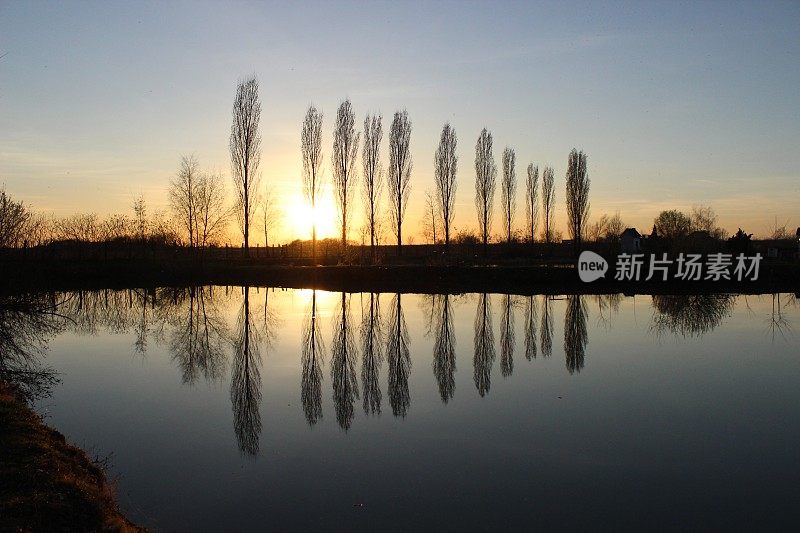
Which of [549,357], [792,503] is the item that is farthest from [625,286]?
[792,503]

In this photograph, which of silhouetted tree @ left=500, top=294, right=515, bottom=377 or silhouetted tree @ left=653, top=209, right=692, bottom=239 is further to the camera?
silhouetted tree @ left=653, top=209, right=692, bottom=239

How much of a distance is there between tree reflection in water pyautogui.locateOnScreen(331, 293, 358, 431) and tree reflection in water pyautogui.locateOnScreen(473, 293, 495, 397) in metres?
2.05

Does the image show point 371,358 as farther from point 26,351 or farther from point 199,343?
point 26,351

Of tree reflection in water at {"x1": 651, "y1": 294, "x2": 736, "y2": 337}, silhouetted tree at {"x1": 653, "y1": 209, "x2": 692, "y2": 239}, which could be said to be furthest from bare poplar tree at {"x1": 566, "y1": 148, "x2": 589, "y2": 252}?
tree reflection in water at {"x1": 651, "y1": 294, "x2": 736, "y2": 337}

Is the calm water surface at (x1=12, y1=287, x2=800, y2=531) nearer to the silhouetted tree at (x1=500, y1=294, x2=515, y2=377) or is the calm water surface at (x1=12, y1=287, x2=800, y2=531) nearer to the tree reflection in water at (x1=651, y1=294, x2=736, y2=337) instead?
the silhouetted tree at (x1=500, y1=294, x2=515, y2=377)

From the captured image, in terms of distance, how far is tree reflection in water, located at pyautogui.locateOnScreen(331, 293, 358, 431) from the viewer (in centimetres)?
822

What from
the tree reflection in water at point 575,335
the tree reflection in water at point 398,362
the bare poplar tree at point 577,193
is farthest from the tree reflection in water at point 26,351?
the bare poplar tree at point 577,193

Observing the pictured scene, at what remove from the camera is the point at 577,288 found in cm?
2627

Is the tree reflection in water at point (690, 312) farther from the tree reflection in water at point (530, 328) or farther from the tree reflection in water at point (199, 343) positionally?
the tree reflection in water at point (199, 343)

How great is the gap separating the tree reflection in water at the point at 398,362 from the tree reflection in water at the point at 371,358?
0.71ft

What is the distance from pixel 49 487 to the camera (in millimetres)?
4566

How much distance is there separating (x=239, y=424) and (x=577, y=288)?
21125 millimetres

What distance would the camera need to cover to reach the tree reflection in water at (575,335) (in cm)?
1137

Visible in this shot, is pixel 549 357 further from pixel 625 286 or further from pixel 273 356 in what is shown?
pixel 625 286
